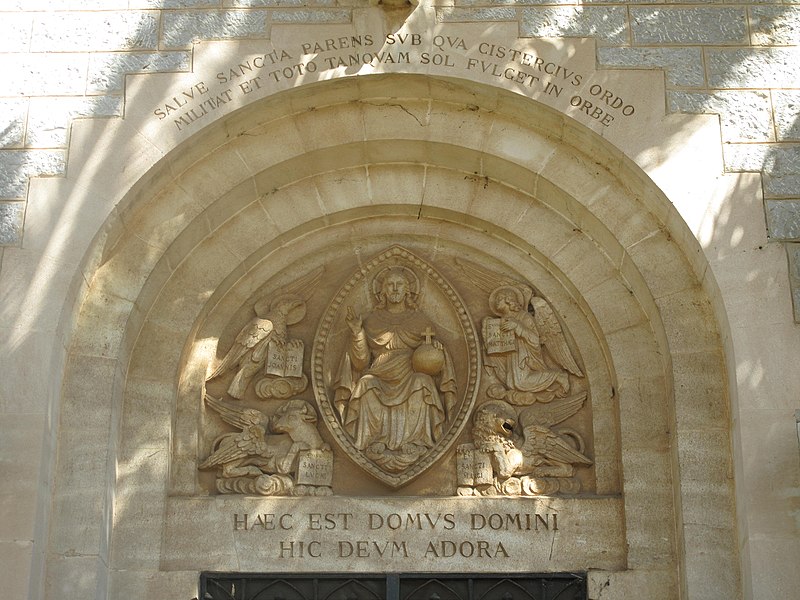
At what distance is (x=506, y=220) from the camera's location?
41.0 feet

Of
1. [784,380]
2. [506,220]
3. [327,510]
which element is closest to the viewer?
[784,380]

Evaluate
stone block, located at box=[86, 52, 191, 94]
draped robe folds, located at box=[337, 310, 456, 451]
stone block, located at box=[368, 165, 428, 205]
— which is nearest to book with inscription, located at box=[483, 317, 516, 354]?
draped robe folds, located at box=[337, 310, 456, 451]

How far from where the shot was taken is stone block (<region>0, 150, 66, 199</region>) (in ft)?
37.7

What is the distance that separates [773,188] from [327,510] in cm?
466

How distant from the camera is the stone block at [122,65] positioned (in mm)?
11859

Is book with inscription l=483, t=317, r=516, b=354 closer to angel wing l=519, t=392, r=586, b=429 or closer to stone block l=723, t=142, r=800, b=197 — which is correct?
angel wing l=519, t=392, r=586, b=429

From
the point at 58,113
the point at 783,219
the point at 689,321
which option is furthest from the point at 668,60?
the point at 58,113

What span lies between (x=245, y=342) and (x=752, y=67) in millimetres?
5113

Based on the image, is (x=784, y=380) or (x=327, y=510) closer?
(x=784, y=380)

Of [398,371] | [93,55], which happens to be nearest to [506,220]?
[398,371]

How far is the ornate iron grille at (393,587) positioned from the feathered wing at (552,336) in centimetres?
195


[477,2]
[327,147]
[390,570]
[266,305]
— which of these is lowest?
[390,570]

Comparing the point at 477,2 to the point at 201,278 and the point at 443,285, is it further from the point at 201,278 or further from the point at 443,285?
the point at 201,278

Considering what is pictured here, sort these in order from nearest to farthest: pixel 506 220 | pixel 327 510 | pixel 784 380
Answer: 1. pixel 784 380
2. pixel 327 510
3. pixel 506 220
